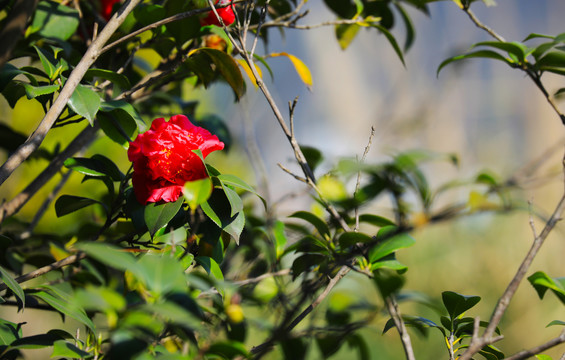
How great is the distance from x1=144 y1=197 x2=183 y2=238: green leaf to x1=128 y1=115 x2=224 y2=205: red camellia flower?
1 centimetres

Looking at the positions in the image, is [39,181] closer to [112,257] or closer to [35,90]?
[35,90]

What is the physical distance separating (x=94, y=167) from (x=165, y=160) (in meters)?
0.11

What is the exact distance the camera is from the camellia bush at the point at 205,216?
15.2 inches

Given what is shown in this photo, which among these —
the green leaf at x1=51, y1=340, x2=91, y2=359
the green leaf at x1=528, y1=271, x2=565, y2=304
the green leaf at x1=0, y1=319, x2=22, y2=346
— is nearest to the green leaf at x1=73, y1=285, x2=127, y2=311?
the green leaf at x1=51, y1=340, x2=91, y2=359

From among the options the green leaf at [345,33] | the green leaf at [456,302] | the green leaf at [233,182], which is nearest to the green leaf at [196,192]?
the green leaf at [233,182]

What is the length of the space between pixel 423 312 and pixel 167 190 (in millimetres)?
1901

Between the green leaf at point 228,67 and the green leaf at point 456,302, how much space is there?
1.26 ft

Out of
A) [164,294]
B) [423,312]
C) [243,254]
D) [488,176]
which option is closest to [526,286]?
[423,312]

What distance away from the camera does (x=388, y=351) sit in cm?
205

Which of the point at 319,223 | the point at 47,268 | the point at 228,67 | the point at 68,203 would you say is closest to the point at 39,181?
the point at 68,203

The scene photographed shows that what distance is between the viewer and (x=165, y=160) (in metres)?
0.60

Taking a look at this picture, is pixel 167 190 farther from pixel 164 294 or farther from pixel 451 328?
pixel 451 328

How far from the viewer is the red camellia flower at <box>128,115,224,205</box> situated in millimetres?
593

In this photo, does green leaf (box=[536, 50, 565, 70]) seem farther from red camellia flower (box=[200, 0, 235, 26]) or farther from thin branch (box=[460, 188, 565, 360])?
red camellia flower (box=[200, 0, 235, 26])
